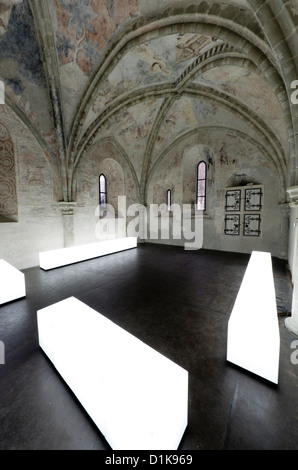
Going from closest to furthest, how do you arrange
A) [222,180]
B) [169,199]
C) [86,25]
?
[86,25]
[222,180]
[169,199]

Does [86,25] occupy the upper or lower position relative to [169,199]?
upper

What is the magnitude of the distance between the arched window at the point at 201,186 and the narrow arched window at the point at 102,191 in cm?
479

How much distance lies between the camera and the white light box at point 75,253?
234 inches

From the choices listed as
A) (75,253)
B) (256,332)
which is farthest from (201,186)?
(256,332)

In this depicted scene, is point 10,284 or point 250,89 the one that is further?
point 250,89

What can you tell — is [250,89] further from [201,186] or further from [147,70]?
[201,186]

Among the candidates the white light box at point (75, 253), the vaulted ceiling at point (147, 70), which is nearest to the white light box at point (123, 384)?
the vaulted ceiling at point (147, 70)

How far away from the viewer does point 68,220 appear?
301 inches

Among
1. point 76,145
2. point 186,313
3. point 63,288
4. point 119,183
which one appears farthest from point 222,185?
point 63,288

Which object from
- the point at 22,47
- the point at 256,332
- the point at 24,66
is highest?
the point at 22,47

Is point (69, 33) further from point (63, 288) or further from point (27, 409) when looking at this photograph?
point (27, 409)

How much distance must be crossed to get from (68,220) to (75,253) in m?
1.75

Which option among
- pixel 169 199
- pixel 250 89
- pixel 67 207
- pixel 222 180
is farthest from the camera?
pixel 169 199

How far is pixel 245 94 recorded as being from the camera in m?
6.20
